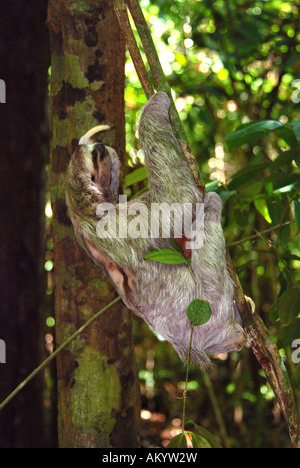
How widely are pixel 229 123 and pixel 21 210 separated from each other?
2.95 meters

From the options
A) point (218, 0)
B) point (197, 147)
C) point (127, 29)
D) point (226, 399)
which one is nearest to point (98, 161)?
point (127, 29)

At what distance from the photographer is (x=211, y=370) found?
2.21 metres

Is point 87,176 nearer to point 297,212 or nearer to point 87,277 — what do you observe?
point 87,277

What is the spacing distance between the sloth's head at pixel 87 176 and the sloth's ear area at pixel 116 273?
0.52 feet

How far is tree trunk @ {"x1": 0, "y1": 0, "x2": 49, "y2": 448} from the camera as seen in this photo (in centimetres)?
341

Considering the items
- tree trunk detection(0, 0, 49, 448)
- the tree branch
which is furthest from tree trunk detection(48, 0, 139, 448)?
tree trunk detection(0, 0, 49, 448)

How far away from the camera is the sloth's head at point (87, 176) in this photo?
2037 millimetres

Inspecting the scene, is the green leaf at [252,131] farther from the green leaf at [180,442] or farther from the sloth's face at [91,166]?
the green leaf at [180,442]

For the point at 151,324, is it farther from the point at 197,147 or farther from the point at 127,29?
the point at 197,147

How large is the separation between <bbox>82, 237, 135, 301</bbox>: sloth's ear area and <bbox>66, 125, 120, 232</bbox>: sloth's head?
6.2 inches

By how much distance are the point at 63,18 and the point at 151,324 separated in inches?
63.9

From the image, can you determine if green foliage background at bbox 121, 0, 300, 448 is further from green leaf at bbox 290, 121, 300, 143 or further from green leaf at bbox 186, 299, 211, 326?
green leaf at bbox 186, 299, 211, 326

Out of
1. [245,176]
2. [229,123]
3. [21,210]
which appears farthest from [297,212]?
[229,123]

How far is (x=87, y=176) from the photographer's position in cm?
206
